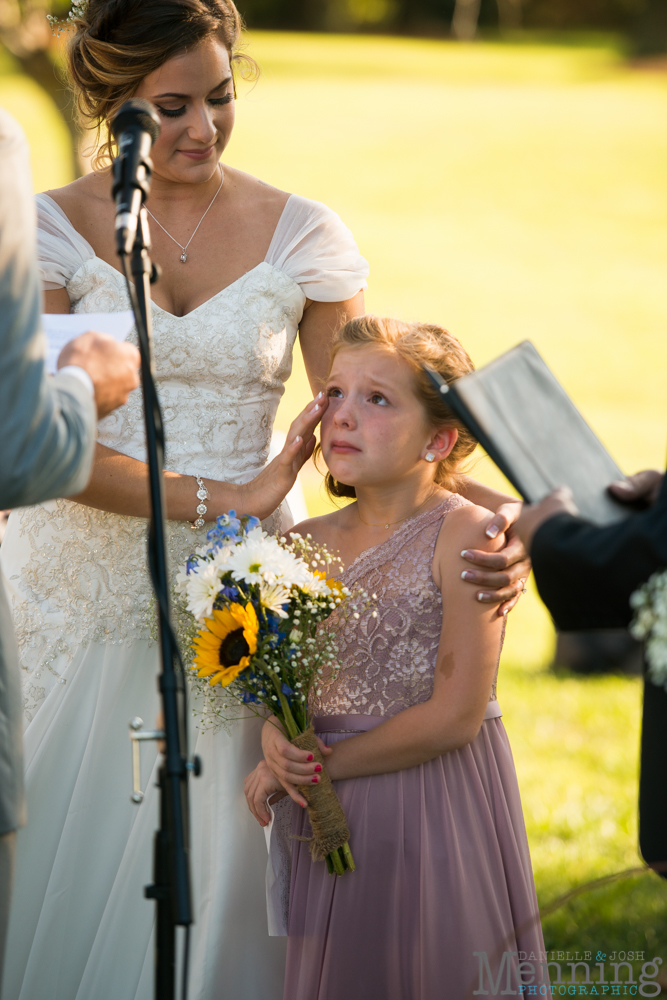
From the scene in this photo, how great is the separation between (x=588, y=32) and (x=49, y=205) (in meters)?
40.1

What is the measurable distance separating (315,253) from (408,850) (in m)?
1.66

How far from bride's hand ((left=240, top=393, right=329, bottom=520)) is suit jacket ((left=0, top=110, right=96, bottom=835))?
0.91 m

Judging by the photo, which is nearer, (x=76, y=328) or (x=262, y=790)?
(x=76, y=328)

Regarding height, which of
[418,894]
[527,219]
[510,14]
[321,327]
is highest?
[510,14]


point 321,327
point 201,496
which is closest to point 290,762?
point 201,496

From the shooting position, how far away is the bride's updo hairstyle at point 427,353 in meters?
2.66

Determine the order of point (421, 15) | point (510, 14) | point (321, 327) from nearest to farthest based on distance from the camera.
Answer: point (321, 327)
point (421, 15)
point (510, 14)

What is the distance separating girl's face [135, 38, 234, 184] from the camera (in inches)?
106

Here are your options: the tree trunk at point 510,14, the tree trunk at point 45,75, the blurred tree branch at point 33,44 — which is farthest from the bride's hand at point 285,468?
the tree trunk at point 510,14

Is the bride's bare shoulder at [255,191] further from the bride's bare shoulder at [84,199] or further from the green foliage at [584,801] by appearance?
the green foliage at [584,801]

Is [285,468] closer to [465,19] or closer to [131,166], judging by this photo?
[131,166]

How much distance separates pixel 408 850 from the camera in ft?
8.14

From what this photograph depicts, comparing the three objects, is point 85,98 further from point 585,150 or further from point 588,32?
point 588,32

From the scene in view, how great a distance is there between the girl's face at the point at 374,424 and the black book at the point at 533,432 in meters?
0.58
